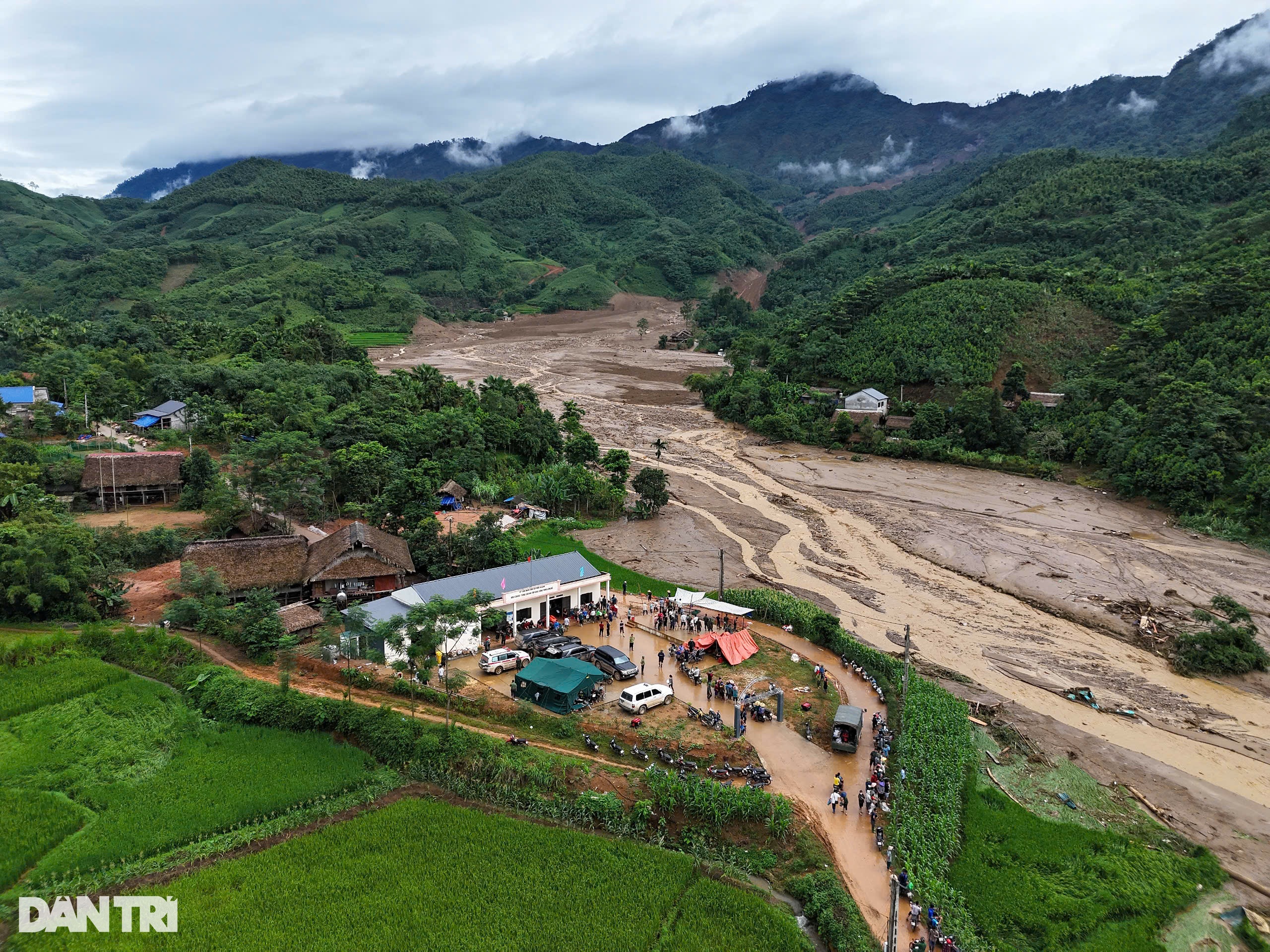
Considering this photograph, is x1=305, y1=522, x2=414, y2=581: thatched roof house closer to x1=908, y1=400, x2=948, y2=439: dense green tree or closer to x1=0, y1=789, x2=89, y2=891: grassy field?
x1=0, y1=789, x2=89, y2=891: grassy field

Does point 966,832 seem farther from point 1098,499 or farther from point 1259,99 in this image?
point 1259,99

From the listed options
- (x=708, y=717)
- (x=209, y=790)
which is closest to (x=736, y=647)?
(x=708, y=717)

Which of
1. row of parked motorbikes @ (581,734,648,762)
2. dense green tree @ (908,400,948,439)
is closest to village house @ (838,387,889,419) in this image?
dense green tree @ (908,400,948,439)

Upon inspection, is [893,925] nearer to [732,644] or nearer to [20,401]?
[732,644]

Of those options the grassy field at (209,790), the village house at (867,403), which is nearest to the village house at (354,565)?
the grassy field at (209,790)

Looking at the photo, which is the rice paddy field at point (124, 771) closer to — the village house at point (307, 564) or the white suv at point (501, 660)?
the white suv at point (501, 660)
